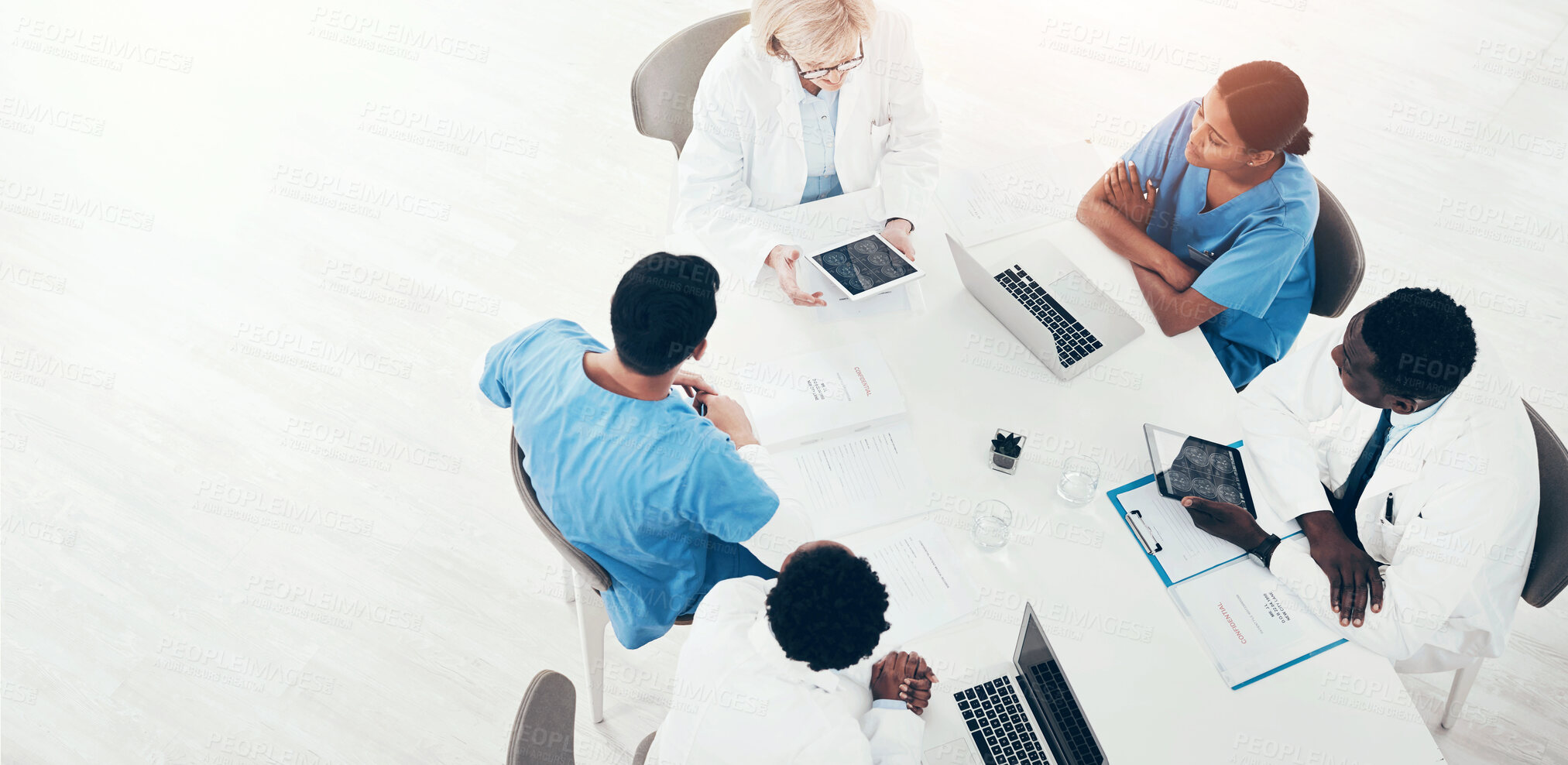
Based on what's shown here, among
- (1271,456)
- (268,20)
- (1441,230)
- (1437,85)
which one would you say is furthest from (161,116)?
(1437,85)

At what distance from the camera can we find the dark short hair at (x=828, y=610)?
57.1 inches

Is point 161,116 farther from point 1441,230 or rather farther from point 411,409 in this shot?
point 1441,230

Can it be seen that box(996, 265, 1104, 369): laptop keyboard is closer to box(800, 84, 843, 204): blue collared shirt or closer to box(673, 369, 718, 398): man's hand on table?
box(800, 84, 843, 204): blue collared shirt

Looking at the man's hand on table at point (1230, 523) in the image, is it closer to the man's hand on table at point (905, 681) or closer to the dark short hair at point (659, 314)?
the man's hand on table at point (905, 681)

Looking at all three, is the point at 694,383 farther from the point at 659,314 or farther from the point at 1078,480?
the point at 1078,480

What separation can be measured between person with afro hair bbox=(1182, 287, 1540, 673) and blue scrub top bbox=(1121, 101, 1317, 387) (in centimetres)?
24

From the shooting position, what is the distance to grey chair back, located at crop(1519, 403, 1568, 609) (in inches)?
68.1

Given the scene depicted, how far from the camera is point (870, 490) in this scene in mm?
1838

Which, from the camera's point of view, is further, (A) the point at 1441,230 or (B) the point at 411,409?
(A) the point at 1441,230

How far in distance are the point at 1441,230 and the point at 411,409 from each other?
3813 millimetres

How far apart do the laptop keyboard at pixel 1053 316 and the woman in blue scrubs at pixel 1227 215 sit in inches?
8.7

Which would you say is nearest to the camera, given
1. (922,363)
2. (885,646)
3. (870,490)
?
(885,646)

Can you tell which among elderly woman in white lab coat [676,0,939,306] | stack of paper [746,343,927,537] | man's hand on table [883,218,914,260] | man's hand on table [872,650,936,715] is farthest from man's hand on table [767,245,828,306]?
man's hand on table [872,650,936,715]

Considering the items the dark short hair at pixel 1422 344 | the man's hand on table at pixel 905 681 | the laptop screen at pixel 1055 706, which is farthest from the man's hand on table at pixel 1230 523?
the man's hand on table at pixel 905 681
